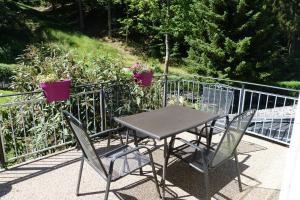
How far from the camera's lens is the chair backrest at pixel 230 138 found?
250 cm

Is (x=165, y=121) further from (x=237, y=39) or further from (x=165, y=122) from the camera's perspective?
(x=237, y=39)

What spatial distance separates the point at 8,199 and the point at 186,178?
1930mm

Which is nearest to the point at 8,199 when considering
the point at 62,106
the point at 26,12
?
the point at 62,106

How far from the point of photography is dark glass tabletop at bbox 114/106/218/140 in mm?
2632

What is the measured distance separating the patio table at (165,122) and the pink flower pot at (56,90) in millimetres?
748

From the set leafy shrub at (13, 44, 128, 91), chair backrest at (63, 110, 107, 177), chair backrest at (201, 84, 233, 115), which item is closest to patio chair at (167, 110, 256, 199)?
chair backrest at (63, 110, 107, 177)

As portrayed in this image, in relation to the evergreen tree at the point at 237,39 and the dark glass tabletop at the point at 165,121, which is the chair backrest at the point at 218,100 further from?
the evergreen tree at the point at 237,39

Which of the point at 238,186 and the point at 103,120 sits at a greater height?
the point at 103,120

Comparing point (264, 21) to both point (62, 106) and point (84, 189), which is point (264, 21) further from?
point (84, 189)

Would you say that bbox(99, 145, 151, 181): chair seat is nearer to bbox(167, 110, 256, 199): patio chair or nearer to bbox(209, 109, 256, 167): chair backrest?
bbox(167, 110, 256, 199): patio chair

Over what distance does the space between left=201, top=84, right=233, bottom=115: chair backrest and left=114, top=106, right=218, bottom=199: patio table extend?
84 cm

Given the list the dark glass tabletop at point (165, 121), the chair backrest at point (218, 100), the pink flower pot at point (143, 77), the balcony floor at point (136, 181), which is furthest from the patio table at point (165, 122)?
the chair backrest at point (218, 100)

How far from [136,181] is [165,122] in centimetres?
77

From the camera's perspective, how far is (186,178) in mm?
3125
